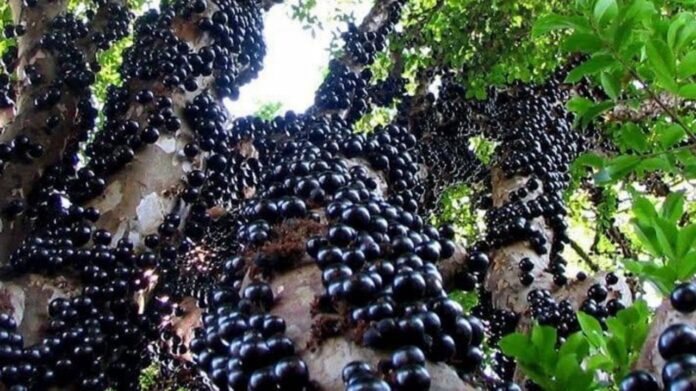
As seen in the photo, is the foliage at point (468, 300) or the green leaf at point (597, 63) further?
the foliage at point (468, 300)

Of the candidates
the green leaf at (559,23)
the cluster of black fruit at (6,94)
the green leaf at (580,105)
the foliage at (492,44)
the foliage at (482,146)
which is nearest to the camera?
the green leaf at (559,23)

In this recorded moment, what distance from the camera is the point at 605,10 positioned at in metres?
2.01

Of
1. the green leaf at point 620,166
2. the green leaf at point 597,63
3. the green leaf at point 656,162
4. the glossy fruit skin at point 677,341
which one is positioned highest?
the green leaf at point 597,63

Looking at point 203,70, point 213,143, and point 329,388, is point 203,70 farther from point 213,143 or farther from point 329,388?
point 329,388

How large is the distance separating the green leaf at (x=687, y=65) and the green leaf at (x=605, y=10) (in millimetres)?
260

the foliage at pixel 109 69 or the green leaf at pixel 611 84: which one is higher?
the foliage at pixel 109 69

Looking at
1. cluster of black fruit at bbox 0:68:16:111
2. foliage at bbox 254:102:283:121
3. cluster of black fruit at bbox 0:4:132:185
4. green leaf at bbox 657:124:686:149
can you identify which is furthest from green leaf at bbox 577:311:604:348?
foliage at bbox 254:102:283:121

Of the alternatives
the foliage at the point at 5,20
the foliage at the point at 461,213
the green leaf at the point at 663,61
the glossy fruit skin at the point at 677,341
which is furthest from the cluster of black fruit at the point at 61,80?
the foliage at the point at 461,213

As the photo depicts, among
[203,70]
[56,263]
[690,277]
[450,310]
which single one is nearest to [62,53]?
[203,70]

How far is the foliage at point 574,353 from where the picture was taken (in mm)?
1505

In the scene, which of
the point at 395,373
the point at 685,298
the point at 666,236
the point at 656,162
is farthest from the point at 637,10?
the point at 395,373

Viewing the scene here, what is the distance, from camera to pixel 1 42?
247 inches

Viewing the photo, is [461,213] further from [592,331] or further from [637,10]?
[592,331]

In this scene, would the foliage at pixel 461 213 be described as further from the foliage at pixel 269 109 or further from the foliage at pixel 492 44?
the foliage at pixel 269 109
